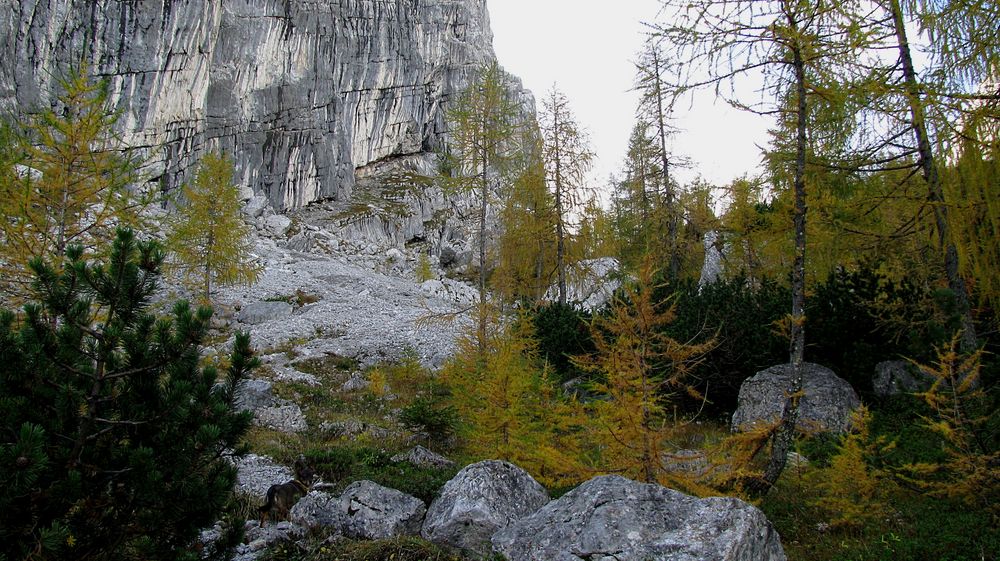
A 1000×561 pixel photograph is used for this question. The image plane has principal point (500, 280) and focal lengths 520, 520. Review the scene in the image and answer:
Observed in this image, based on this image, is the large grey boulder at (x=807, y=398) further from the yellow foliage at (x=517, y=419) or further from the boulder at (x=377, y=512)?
the boulder at (x=377, y=512)

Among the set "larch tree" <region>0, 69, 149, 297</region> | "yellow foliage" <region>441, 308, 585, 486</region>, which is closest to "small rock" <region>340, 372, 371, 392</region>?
A: "larch tree" <region>0, 69, 149, 297</region>

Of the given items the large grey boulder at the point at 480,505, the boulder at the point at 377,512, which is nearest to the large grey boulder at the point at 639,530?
the large grey boulder at the point at 480,505

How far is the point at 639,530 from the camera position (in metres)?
3.86

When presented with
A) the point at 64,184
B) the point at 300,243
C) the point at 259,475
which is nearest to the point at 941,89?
the point at 259,475

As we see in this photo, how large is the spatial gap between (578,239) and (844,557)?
44.0ft

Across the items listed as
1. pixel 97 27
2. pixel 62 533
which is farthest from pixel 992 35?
pixel 97 27

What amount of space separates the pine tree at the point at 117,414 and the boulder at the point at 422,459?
4.38m

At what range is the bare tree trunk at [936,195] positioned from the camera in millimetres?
6926

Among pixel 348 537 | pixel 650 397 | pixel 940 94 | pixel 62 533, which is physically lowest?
pixel 348 537

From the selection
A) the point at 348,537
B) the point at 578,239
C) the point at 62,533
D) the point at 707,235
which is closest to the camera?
the point at 62,533

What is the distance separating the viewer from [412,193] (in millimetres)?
64688

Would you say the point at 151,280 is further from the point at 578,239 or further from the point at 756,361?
the point at 578,239

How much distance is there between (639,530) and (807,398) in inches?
Answer: 248

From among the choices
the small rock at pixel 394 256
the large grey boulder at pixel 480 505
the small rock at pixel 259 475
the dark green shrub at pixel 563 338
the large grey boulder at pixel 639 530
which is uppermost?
the small rock at pixel 394 256
